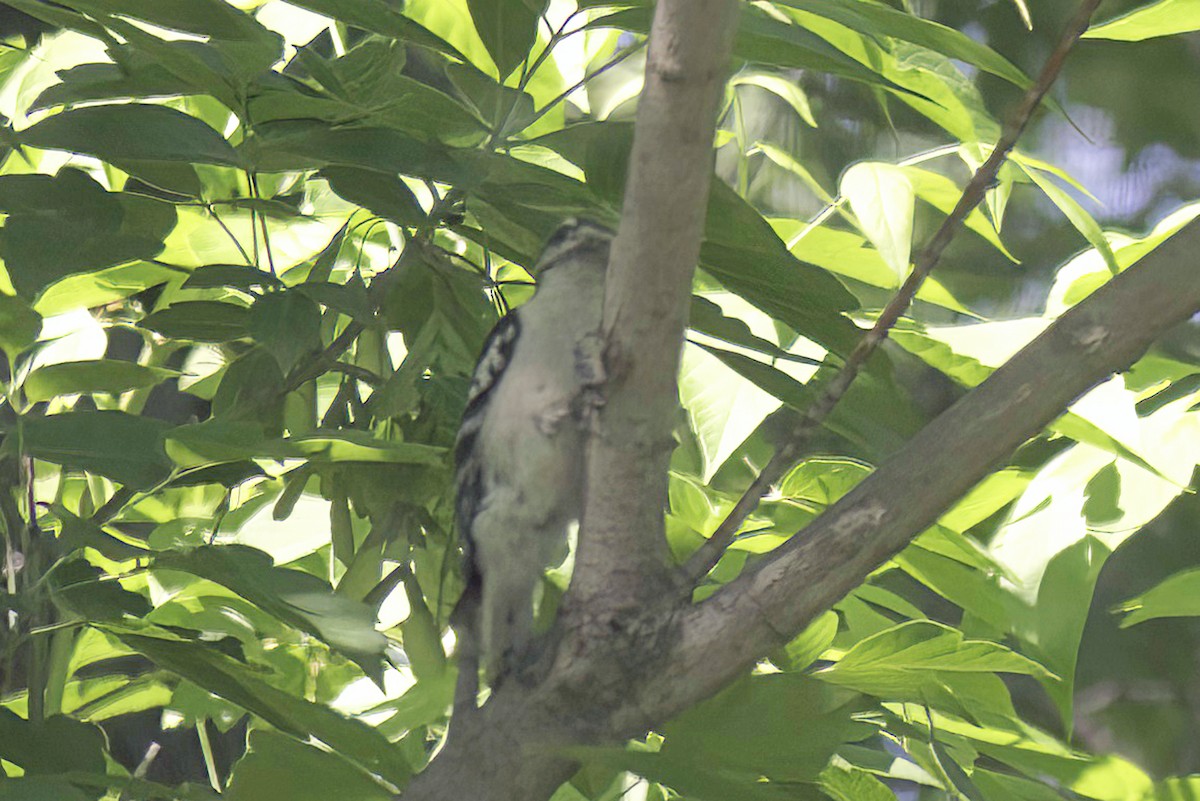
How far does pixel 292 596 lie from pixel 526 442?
79mm

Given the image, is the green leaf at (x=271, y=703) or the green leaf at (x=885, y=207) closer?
the green leaf at (x=271, y=703)

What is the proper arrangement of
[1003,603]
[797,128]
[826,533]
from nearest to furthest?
[826,533] < [1003,603] < [797,128]

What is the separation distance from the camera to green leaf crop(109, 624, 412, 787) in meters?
0.33

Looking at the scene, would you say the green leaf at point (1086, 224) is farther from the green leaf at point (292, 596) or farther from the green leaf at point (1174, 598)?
the green leaf at point (292, 596)

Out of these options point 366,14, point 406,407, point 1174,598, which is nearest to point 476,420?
point 406,407

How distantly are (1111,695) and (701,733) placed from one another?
3.43 feet

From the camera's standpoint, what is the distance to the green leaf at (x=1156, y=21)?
1.34ft

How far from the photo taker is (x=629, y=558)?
335mm

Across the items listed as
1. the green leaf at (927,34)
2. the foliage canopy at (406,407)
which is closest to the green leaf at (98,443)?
the foliage canopy at (406,407)

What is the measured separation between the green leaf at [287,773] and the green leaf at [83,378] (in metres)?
0.15

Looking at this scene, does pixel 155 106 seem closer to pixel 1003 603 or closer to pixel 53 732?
pixel 53 732

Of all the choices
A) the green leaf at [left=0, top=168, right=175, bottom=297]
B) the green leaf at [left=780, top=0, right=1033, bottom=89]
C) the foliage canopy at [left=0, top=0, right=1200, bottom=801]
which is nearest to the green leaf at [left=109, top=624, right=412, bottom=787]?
the foliage canopy at [left=0, top=0, right=1200, bottom=801]

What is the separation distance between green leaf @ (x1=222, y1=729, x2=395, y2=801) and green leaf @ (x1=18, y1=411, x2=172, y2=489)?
0.30ft

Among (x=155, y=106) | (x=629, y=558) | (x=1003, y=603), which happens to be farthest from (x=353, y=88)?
(x=1003, y=603)
